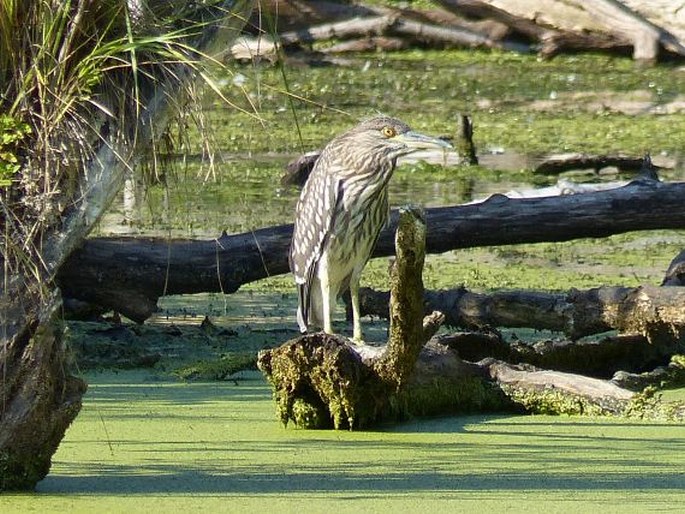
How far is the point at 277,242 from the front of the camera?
791 cm

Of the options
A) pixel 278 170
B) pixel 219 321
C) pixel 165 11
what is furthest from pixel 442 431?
pixel 278 170

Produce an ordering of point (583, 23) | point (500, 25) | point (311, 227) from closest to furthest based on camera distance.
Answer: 1. point (311, 227)
2. point (583, 23)
3. point (500, 25)

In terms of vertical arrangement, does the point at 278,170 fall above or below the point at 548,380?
below

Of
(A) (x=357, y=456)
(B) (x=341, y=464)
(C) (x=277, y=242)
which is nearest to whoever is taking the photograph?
(B) (x=341, y=464)

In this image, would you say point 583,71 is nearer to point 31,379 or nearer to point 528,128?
point 528,128

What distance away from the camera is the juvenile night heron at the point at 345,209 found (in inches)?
266

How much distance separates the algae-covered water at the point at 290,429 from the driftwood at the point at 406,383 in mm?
83

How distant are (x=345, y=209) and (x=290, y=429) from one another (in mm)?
1305

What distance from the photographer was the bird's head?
265 inches

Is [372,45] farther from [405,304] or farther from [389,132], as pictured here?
[405,304]

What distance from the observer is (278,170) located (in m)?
13.3

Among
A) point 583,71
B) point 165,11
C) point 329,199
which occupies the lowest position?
point 583,71

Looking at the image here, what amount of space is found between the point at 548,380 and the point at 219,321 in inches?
103

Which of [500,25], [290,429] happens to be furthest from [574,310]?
[500,25]
